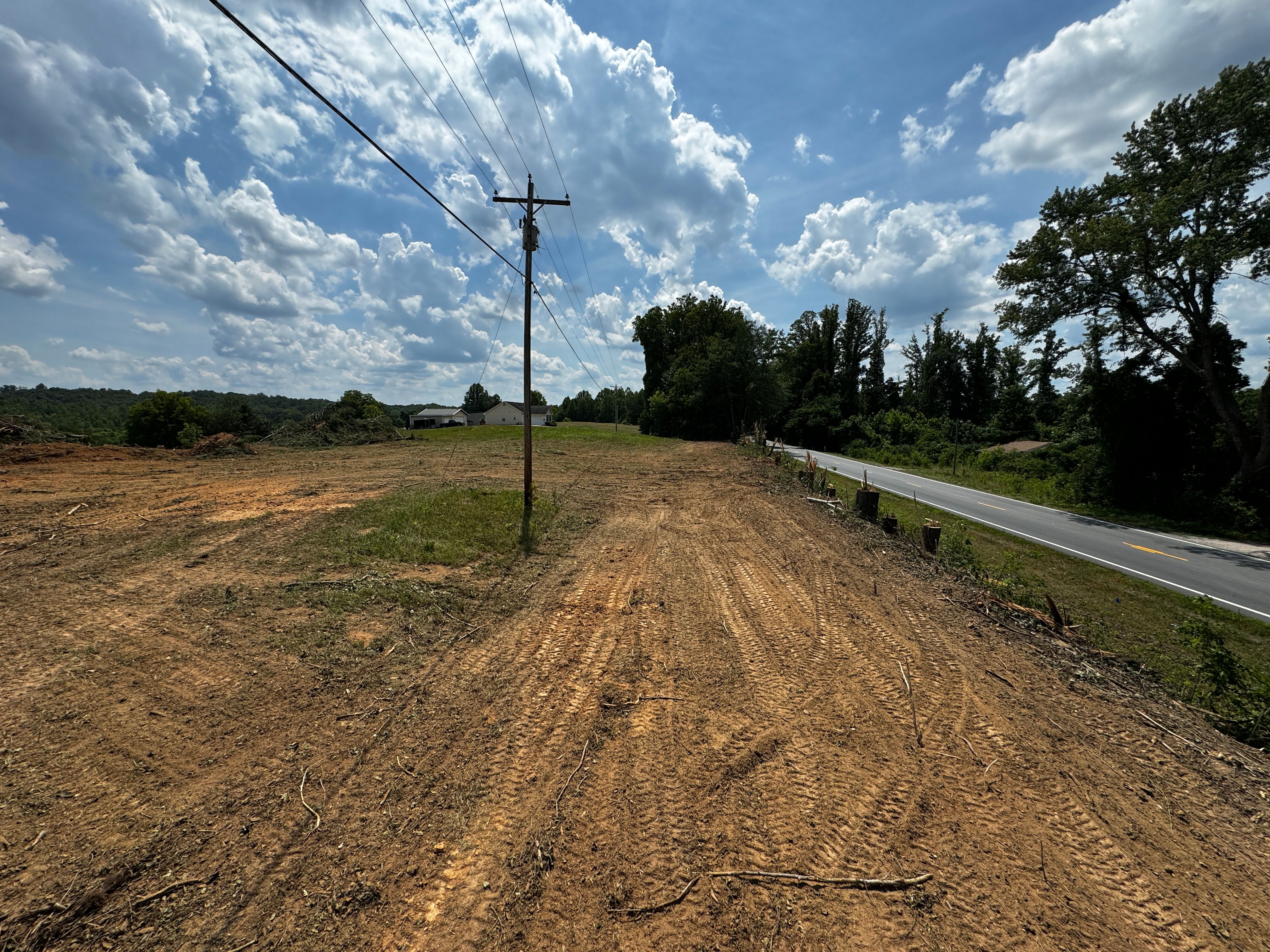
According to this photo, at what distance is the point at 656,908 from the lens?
2.63 metres

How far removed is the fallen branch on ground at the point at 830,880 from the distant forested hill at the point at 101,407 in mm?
28546

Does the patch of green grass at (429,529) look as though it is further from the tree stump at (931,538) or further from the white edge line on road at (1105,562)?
the white edge line on road at (1105,562)

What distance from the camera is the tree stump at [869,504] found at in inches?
441

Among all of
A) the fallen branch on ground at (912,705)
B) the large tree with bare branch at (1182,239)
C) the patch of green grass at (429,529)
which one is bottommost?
the fallen branch on ground at (912,705)

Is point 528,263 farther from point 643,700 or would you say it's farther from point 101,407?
point 101,407

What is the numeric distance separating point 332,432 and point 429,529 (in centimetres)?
2567

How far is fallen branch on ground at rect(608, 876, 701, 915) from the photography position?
2.61 metres

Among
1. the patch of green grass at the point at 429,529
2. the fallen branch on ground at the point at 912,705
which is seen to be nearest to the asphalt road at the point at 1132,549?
the fallen branch on ground at the point at 912,705

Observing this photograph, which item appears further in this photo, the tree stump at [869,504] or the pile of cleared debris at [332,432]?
the pile of cleared debris at [332,432]

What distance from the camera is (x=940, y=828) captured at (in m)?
3.14

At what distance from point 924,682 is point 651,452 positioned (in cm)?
2601

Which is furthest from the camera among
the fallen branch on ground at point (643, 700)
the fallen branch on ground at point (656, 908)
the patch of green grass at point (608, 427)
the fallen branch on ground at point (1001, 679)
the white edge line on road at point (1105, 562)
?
the patch of green grass at point (608, 427)

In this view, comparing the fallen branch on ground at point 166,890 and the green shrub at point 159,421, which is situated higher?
the green shrub at point 159,421

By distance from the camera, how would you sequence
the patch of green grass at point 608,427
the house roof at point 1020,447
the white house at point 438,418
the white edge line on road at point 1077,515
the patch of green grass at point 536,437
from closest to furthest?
A: the white edge line on road at point 1077,515 → the house roof at point 1020,447 → the patch of green grass at point 536,437 → the patch of green grass at point 608,427 → the white house at point 438,418
